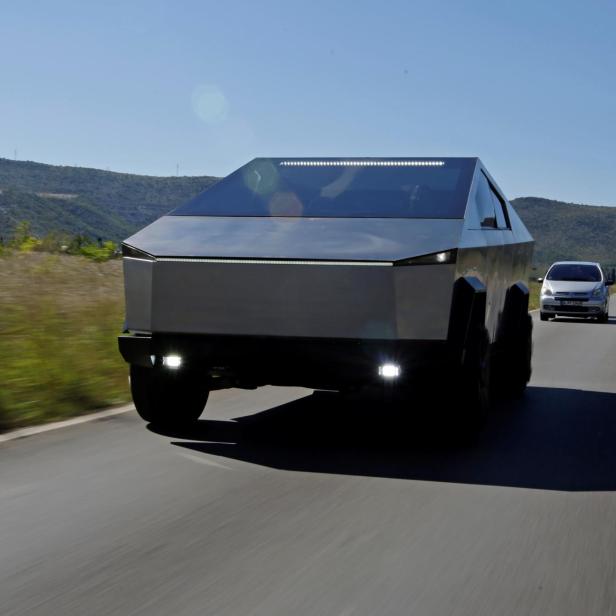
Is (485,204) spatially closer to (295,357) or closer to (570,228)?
(295,357)

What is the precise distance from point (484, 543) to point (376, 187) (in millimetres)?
3302

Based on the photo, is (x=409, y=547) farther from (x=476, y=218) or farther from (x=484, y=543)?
(x=476, y=218)

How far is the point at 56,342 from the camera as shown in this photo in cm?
996

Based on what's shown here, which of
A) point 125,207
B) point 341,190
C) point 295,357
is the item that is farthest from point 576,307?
point 125,207

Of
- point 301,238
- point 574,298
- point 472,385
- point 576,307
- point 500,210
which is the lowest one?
point 576,307

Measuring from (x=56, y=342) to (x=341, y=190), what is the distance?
13.1ft

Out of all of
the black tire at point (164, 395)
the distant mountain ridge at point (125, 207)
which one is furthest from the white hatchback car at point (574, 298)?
the distant mountain ridge at point (125, 207)

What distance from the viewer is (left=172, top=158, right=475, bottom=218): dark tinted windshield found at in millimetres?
6730

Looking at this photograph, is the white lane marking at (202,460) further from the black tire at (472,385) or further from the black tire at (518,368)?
the black tire at (518,368)

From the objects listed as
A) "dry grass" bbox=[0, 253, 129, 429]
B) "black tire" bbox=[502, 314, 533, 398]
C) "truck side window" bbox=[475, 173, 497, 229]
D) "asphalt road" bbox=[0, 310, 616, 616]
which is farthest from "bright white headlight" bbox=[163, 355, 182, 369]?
"black tire" bbox=[502, 314, 533, 398]

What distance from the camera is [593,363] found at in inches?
520

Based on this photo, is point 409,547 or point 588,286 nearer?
point 409,547

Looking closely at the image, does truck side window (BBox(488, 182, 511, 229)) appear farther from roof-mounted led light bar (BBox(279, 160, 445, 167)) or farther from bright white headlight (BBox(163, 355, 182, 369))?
bright white headlight (BBox(163, 355, 182, 369))

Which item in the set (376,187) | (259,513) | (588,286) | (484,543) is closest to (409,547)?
(484,543)
